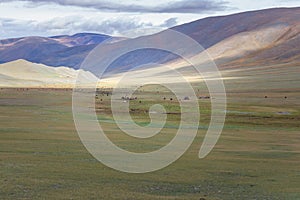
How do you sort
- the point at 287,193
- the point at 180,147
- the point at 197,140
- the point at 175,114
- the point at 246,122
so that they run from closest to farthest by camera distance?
the point at 287,193
the point at 180,147
the point at 197,140
the point at 246,122
the point at 175,114

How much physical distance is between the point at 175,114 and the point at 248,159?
39.0m

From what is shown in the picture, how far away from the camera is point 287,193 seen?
74.5 feet

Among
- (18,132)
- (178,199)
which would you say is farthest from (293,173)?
(18,132)

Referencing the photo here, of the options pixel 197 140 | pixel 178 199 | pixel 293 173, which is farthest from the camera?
pixel 197 140

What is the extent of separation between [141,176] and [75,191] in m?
5.27

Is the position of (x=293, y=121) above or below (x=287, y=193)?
above

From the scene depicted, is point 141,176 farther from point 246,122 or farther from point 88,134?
point 246,122

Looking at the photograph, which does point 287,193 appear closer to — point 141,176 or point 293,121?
point 141,176

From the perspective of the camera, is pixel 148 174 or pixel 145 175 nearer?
pixel 145 175

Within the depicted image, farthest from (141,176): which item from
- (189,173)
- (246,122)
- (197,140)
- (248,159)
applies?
(246,122)

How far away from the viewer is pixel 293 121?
65.4 meters

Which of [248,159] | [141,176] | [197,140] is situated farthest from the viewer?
[197,140]

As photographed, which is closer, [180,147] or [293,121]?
[180,147]

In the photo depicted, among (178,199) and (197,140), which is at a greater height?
(197,140)
